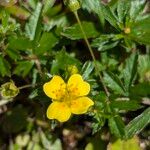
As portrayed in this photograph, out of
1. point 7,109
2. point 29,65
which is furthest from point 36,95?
point 7,109

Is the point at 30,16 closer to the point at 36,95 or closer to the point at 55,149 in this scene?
the point at 36,95

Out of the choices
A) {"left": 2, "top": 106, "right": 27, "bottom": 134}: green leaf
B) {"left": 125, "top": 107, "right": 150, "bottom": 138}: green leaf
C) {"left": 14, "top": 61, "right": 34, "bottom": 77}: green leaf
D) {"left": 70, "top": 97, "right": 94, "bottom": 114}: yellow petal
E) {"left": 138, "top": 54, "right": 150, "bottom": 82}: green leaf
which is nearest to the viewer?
{"left": 70, "top": 97, "right": 94, "bottom": 114}: yellow petal

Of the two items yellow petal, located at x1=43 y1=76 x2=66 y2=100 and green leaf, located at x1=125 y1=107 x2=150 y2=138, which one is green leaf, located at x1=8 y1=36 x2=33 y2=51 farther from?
green leaf, located at x1=125 y1=107 x2=150 y2=138

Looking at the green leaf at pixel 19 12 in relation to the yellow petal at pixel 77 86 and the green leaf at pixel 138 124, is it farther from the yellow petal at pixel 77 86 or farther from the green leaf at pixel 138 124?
the green leaf at pixel 138 124

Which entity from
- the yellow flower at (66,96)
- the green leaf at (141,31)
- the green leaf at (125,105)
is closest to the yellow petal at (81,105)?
Answer: the yellow flower at (66,96)

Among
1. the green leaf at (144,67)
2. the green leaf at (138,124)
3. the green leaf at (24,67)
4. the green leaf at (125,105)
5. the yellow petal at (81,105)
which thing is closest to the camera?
the yellow petal at (81,105)

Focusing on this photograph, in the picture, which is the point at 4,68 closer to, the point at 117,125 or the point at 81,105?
the point at 81,105

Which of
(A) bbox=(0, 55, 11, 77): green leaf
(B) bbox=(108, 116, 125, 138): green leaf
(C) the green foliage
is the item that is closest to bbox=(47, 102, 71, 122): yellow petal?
(C) the green foliage
